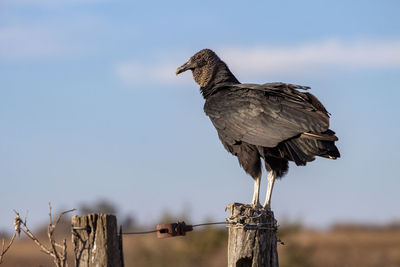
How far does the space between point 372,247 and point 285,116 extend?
14.4m

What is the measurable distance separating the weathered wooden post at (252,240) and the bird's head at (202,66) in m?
2.42

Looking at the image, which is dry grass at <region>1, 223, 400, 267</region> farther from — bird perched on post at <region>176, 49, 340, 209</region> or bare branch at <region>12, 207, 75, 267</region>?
bare branch at <region>12, 207, 75, 267</region>

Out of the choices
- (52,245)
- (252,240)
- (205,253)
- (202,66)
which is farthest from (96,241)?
(205,253)

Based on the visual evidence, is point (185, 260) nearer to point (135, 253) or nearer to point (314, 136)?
point (135, 253)

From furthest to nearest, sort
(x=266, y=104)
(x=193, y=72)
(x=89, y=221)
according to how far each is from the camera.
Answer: (x=193, y=72), (x=266, y=104), (x=89, y=221)

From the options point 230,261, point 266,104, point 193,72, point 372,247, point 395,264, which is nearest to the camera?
point 230,261

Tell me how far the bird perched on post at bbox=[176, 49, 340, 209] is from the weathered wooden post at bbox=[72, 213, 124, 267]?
1804 millimetres

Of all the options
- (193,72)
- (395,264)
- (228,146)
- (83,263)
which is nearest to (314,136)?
(228,146)

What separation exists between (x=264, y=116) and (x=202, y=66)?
51.5 inches

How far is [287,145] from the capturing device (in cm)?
530

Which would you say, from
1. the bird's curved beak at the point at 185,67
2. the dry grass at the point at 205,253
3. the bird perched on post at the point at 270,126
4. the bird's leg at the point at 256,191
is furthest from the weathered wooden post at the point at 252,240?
the dry grass at the point at 205,253

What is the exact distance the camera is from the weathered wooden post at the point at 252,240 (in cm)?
407

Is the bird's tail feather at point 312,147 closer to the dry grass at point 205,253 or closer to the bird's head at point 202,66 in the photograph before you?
the bird's head at point 202,66

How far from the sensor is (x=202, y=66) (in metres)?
6.50
